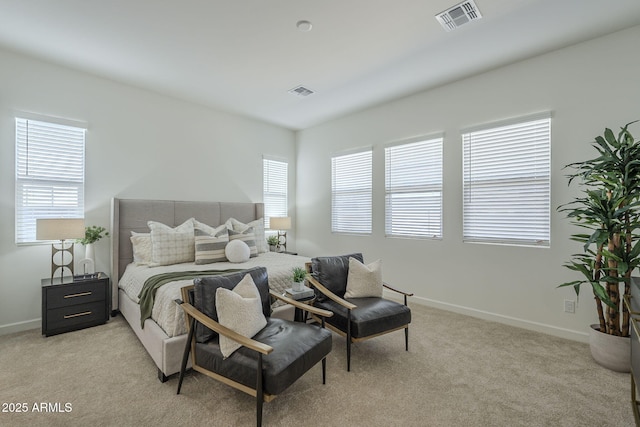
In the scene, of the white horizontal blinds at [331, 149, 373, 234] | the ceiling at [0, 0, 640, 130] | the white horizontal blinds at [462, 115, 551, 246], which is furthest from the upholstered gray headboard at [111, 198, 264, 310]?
the white horizontal blinds at [462, 115, 551, 246]

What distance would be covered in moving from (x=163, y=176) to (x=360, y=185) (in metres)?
3.12

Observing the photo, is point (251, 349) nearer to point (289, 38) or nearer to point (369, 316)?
point (369, 316)

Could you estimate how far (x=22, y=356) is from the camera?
2.66 metres

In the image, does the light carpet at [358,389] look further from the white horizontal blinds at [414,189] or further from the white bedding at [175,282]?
the white horizontal blinds at [414,189]

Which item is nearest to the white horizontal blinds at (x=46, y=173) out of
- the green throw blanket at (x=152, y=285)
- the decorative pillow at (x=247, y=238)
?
the green throw blanket at (x=152, y=285)

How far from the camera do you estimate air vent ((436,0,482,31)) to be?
2.46 m

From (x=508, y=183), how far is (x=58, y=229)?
5.01 metres

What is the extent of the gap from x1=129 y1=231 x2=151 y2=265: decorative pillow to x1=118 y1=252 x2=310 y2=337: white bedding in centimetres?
9

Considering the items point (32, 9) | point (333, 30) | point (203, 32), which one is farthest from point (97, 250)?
point (333, 30)

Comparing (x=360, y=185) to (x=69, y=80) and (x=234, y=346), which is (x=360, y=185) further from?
(x=69, y=80)

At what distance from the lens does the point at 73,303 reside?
316cm

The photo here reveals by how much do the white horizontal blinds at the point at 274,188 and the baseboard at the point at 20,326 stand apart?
10.9 ft

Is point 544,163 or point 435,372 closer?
point 435,372

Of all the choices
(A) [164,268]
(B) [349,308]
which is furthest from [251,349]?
(A) [164,268]
